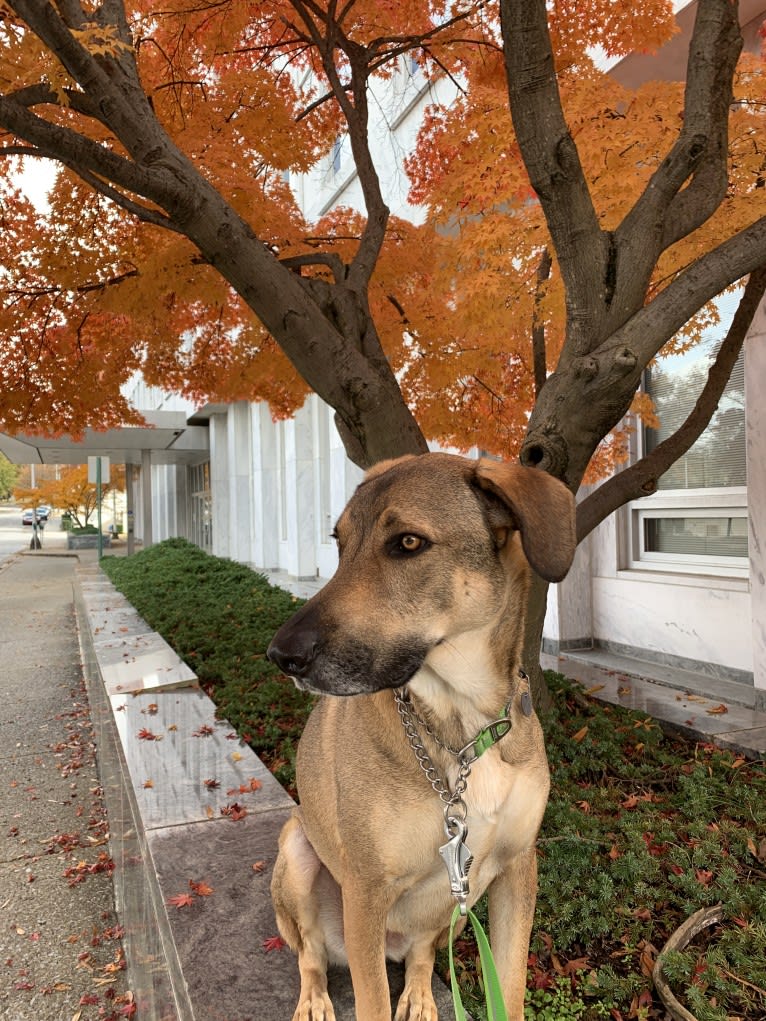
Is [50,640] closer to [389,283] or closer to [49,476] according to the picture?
[389,283]

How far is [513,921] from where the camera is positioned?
212cm

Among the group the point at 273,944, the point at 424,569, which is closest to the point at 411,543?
the point at 424,569

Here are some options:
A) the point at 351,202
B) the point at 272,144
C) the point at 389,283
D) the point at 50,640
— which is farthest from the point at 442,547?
the point at 351,202

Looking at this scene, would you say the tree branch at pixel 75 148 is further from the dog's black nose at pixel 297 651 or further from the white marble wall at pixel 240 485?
the white marble wall at pixel 240 485

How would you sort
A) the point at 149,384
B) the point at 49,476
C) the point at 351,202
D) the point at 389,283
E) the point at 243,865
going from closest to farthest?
the point at 243,865 → the point at 389,283 → the point at 149,384 → the point at 351,202 → the point at 49,476

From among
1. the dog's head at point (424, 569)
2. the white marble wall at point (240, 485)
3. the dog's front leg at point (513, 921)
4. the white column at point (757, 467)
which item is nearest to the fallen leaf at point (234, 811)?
the dog's front leg at point (513, 921)

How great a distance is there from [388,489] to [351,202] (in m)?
14.1

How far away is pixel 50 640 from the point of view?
12086 millimetres

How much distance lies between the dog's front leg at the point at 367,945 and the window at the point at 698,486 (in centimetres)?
632

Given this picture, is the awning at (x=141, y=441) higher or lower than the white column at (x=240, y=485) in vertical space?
higher

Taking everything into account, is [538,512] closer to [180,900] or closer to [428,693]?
[428,693]

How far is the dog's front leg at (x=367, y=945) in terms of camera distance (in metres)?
1.90

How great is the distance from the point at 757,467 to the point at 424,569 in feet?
18.2

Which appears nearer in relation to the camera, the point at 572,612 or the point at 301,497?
the point at 572,612
